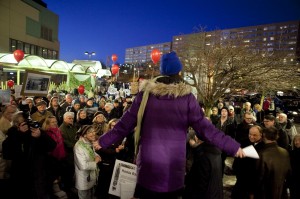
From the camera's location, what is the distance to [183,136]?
2.40 metres

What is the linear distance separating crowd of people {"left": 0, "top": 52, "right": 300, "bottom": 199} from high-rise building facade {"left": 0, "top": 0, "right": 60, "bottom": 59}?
92.2ft

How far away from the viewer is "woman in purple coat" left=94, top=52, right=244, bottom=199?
234cm

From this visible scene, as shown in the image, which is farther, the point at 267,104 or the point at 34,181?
the point at 267,104

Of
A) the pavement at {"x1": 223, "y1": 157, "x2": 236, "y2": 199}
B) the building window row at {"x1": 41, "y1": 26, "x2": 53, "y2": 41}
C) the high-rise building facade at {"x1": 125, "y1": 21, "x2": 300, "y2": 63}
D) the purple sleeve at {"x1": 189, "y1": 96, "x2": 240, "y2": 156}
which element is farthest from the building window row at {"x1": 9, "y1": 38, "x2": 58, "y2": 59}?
the purple sleeve at {"x1": 189, "y1": 96, "x2": 240, "y2": 156}

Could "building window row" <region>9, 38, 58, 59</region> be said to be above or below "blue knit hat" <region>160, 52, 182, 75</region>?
above

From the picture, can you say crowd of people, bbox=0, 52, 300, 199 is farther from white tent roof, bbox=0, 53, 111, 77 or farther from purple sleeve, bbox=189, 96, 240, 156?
white tent roof, bbox=0, 53, 111, 77

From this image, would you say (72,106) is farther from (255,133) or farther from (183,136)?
(183,136)

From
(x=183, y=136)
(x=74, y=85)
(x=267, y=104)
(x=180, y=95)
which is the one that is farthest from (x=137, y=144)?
(x=267, y=104)

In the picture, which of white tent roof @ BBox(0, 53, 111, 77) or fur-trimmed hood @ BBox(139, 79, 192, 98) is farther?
white tent roof @ BBox(0, 53, 111, 77)

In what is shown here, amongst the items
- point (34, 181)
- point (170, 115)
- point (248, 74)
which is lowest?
point (34, 181)

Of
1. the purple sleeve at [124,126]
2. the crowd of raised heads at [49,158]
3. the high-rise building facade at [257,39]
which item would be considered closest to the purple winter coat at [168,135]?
the purple sleeve at [124,126]

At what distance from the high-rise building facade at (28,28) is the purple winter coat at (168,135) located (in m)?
32.1

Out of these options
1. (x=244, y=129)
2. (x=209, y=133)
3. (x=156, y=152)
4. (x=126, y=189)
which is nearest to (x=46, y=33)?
(x=244, y=129)

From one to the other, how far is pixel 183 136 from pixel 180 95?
0.38 m
